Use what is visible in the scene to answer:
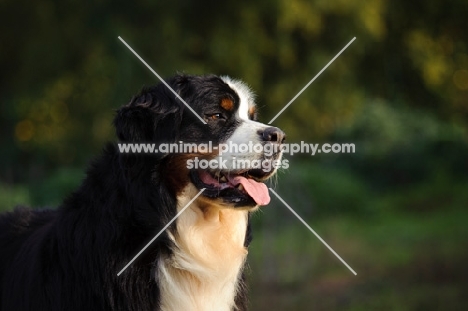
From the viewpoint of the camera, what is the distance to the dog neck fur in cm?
451

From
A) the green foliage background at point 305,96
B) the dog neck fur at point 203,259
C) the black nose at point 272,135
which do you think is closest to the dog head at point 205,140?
the black nose at point 272,135

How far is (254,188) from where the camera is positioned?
471cm

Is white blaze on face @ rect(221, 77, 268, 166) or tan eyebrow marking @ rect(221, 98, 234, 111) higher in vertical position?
tan eyebrow marking @ rect(221, 98, 234, 111)

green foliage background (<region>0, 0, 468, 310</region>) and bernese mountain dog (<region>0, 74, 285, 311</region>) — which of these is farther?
green foliage background (<region>0, 0, 468, 310</region>)

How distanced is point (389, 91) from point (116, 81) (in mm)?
5960

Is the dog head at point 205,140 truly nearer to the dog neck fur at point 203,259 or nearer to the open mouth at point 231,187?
the open mouth at point 231,187

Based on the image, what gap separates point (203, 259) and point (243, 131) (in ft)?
2.53

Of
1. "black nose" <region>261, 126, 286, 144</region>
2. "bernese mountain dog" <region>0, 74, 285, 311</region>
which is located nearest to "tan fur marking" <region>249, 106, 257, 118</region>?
"bernese mountain dog" <region>0, 74, 285, 311</region>

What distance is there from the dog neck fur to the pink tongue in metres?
0.17

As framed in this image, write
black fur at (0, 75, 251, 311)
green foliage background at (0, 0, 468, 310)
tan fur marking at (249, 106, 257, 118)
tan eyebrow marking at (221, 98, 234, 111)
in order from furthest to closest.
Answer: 1. green foliage background at (0, 0, 468, 310)
2. tan fur marking at (249, 106, 257, 118)
3. tan eyebrow marking at (221, 98, 234, 111)
4. black fur at (0, 75, 251, 311)

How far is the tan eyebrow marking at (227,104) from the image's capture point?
15.7ft

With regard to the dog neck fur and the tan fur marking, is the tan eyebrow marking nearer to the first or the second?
the tan fur marking

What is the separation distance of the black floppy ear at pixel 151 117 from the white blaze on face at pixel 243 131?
33 centimetres

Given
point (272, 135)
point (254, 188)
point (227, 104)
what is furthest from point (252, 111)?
point (254, 188)
